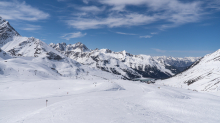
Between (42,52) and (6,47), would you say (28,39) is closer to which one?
(6,47)

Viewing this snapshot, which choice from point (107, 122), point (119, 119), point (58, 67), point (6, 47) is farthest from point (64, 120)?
point (6, 47)

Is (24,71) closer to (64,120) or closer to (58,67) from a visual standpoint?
(64,120)

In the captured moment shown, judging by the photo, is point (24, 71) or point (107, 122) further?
point (24, 71)

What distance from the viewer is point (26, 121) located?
10.9m

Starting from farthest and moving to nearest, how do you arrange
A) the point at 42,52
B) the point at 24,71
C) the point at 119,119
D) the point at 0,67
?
the point at 42,52
the point at 24,71
the point at 0,67
the point at 119,119

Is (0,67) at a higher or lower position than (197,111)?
higher

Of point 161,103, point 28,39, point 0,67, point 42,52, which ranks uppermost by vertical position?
point 28,39

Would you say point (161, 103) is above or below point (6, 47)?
below

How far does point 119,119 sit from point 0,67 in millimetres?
60138

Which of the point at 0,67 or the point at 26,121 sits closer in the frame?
the point at 26,121

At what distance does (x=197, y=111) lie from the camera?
15.5 m

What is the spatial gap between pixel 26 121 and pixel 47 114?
6.51ft

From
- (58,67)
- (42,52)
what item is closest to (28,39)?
(42,52)

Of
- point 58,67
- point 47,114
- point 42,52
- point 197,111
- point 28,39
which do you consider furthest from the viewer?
point 28,39
